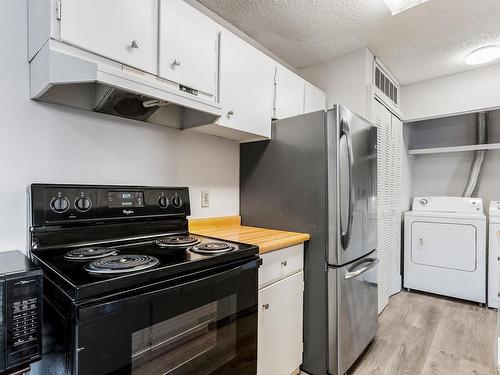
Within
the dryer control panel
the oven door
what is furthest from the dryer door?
the oven door

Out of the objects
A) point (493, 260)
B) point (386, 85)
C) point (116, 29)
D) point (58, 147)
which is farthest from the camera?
point (386, 85)

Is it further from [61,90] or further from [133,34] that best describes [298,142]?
[61,90]

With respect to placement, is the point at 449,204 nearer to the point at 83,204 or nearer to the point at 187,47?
the point at 187,47

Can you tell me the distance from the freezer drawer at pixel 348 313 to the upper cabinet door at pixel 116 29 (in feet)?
4.83

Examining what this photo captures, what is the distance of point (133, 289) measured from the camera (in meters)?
0.81

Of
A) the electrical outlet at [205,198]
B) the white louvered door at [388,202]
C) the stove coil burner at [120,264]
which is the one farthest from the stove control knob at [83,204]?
the white louvered door at [388,202]

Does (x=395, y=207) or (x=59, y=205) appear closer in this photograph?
(x=59, y=205)

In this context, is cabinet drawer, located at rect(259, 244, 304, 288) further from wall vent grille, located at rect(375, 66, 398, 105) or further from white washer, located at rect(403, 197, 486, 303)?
white washer, located at rect(403, 197, 486, 303)

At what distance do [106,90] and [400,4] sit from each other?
185 centimetres

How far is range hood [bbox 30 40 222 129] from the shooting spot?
0.95 metres

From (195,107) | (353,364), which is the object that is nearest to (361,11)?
(195,107)

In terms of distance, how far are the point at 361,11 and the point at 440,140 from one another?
2559 millimetres

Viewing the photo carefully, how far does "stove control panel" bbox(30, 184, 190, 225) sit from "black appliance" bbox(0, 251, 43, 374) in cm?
40

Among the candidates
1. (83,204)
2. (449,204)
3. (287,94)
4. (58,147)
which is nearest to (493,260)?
(449,204)
